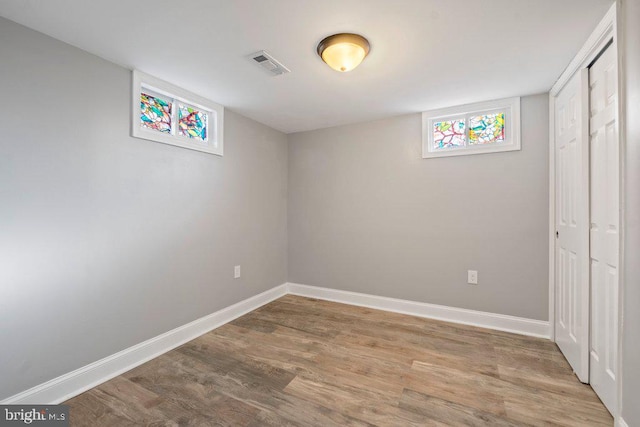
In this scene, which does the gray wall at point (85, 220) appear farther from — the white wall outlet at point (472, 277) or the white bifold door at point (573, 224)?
the white bifold door at point (573, 224)

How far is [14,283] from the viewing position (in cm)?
160

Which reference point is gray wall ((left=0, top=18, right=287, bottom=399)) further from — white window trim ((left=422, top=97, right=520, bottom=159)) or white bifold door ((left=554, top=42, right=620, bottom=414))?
white bifold door ((left=554, top=42, right=620, bottom=414))

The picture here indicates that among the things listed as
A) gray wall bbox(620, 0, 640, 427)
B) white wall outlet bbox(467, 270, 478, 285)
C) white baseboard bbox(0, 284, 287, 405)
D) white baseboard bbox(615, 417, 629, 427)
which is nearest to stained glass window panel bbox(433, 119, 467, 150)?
white wall outlet bbox(467, 270, 478, 285)

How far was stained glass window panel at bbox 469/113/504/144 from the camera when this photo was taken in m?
2.81

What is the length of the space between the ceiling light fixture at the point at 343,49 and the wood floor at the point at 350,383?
2217 mm

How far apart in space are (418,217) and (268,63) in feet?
7.28

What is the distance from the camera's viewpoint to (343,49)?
1.78 m

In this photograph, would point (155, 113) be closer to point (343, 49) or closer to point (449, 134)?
point (343, 49)

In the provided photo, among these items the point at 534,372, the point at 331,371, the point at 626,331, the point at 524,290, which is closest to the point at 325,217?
the point at 331,371

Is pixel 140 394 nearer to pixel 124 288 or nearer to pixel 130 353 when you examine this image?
pixel 130 353

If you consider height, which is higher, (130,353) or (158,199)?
(158,199)

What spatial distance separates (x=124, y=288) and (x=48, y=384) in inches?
26.1

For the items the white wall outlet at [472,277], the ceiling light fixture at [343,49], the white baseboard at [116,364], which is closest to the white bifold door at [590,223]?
the white wall outlet at [472,277]

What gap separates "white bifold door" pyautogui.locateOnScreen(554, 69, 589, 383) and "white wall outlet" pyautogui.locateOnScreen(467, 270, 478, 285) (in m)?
0.64
